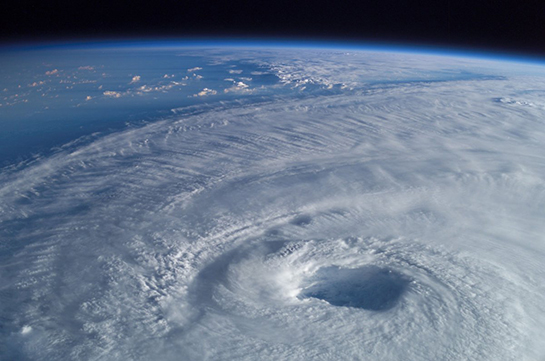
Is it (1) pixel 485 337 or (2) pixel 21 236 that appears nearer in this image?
(1) pixel 485 337

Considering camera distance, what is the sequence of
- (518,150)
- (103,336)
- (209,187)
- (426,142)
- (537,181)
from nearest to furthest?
1. (103,336)
2. (209,187)
3. (537,181)
4. (518,150)
5. (426,142)

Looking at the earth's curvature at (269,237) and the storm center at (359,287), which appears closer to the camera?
the earth's curvature at (269,237)

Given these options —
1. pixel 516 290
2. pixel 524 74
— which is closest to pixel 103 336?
pixel 516 290

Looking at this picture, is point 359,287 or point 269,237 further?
point 269,237

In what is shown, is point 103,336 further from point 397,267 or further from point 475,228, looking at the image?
point 475,228

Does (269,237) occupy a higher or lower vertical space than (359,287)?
higher

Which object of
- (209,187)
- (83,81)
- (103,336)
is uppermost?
(83,81)

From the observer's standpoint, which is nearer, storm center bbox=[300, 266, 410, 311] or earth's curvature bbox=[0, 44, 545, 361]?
earth's curvature bbox=[0, 44, 545, 361]

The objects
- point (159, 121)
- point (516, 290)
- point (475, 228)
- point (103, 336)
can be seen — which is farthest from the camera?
point (159, 121)
